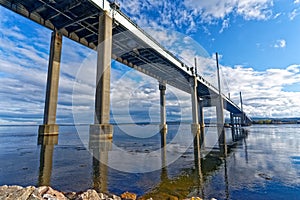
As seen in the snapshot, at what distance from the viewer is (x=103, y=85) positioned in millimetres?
17172

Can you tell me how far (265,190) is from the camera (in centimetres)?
582

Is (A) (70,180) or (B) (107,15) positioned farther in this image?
(B) (107,15)

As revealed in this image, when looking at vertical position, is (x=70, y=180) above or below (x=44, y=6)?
below

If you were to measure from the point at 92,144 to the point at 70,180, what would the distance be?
9029 millimetres

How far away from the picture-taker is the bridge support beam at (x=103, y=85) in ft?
52.5

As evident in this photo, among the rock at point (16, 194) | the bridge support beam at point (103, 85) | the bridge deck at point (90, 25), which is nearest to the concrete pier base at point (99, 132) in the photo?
the bridge support beam at point (103, 85)

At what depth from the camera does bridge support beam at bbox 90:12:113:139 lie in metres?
16.0

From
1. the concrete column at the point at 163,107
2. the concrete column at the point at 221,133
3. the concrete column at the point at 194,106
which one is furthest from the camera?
the concrete column at the point at 163,107

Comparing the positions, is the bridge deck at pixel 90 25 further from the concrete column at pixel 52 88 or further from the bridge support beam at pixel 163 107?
the bridge support beam at pixel 163 107

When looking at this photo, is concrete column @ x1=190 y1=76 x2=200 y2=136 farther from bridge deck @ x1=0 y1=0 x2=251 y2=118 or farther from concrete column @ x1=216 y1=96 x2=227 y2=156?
bridge deck @ x1=0 y1=0 x2=251 y2=118

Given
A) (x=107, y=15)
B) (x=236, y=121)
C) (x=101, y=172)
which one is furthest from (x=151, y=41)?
(x=236, y=121)

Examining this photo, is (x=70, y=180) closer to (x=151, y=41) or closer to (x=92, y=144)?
(x=92, y=144)

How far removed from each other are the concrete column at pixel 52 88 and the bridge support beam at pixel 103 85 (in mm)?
9742

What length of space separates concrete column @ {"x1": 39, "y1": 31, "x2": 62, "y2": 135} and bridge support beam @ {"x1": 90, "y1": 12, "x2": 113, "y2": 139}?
974 centimetres
